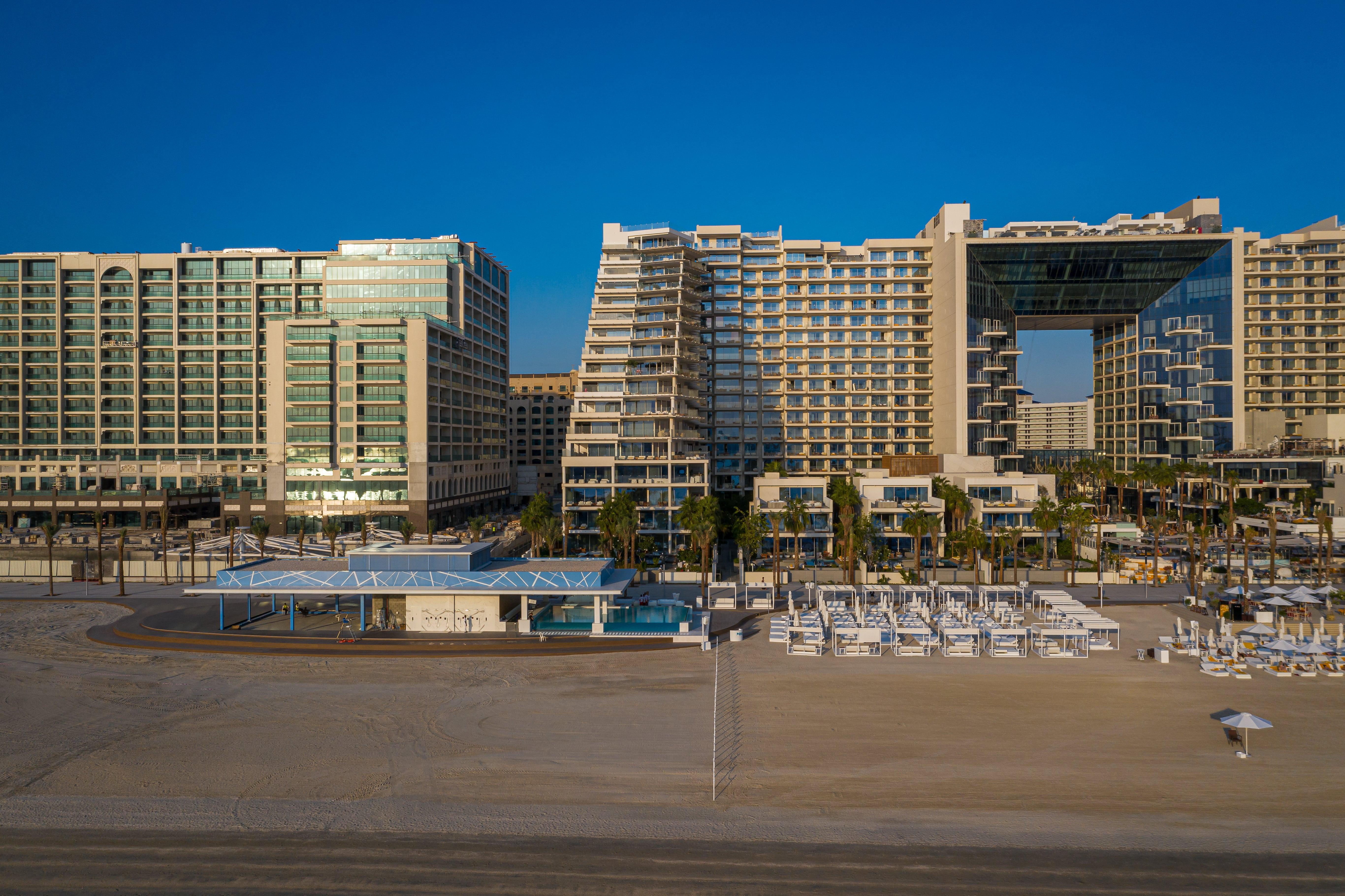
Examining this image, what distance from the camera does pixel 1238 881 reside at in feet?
62.4

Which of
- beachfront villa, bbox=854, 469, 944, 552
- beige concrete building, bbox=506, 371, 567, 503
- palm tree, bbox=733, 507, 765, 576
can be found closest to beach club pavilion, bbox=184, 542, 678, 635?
palm tree, bbox=733, 507, 765, 576

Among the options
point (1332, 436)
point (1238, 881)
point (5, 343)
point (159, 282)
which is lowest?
point (1238, 881)

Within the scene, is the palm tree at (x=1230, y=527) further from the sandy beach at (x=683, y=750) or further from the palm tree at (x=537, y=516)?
the palm tree at (x=537, y=516)

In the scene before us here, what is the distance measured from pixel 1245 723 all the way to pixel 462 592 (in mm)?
34817

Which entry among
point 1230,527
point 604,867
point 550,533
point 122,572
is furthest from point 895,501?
point 122,572

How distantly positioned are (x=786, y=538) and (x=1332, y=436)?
68852mm

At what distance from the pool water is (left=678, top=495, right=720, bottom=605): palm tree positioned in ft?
25.4

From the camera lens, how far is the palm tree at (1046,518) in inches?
2325

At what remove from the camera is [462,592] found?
1740 inches

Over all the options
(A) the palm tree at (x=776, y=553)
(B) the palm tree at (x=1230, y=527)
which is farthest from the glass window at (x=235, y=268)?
(B) the palm tree at (x=1230, y=527)

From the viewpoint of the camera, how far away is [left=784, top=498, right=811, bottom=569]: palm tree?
58.7 meters

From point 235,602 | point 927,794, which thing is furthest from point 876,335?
point 927,794

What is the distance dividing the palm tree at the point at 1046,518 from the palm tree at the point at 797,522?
17.0 meters

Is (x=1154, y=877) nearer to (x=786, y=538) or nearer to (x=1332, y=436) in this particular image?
(x=786, y=538)
